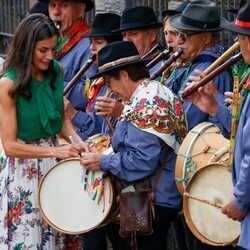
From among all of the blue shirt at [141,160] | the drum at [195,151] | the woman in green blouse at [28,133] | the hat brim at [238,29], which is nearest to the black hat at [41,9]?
the woman in green blouse at [28,133]

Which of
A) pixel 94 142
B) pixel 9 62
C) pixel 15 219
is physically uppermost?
pixel 9 62

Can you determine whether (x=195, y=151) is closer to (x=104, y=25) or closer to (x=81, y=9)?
(x=104, y=25)

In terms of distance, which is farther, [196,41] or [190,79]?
[196,41]

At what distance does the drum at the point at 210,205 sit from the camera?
5.54 metres

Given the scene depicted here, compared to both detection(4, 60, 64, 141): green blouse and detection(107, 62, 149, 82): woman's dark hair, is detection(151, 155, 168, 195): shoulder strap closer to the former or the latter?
detection(107, 62, 149, 82): woman's dark hair

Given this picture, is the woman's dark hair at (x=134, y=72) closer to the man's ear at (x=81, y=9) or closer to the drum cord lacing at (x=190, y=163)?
the drum cord lacing at (x=190, y=163)

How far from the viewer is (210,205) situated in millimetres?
5621

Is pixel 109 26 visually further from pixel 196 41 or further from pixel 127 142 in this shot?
pixel 127 142

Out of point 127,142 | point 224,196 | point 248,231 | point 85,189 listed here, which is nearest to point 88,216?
point 85,189

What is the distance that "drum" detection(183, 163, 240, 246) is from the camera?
554 cm

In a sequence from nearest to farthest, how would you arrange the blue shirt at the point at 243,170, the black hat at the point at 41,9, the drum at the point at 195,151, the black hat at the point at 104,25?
the blue shirt at the point at 243,170
the drum at the point at 195,151
the black hat at the point at 104,25
the black hat at the point at 41,9

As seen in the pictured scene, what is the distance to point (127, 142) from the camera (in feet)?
19.5

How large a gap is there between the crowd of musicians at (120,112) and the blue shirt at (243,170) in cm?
55

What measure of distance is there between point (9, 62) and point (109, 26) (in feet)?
4.71
